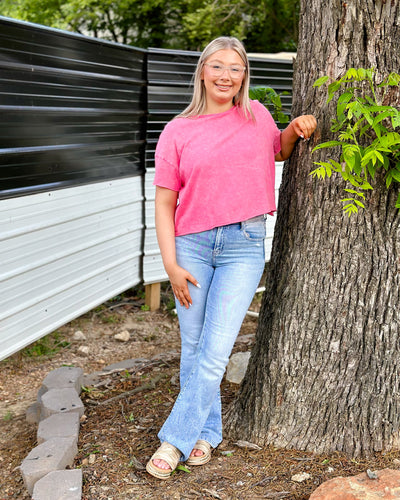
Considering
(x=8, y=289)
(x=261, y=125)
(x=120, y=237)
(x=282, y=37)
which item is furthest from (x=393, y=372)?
(x=282, y=37)

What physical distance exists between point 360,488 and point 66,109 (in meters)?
2.97

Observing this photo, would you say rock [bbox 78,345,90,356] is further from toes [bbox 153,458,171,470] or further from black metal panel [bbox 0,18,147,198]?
toes [bbox 153,458,171,470]

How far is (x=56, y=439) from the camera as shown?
10.0ft

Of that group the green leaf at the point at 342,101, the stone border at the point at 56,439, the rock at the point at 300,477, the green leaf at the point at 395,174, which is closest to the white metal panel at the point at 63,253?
the stone border at the point at 56,439

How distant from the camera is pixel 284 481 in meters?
2.76

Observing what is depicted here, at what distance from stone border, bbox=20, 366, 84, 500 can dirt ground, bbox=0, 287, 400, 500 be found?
76 millimetres

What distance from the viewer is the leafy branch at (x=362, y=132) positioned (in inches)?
92.1

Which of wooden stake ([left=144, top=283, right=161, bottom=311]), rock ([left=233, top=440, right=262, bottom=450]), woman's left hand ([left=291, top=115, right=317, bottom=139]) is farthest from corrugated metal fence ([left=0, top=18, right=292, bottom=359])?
woman's left hand ([left=291, top=115, right=317, bottom=139])

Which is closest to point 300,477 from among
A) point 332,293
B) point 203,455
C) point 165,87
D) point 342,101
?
point 203,455

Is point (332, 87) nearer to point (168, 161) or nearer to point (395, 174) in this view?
point (395, 174)

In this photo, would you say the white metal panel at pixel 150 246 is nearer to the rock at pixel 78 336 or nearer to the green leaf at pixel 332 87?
the rock at pixel 78 336

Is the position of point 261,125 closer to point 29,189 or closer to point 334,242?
point 334,242

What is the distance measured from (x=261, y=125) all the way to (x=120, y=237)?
259 centimetres

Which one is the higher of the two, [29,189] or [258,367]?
[29,189]
